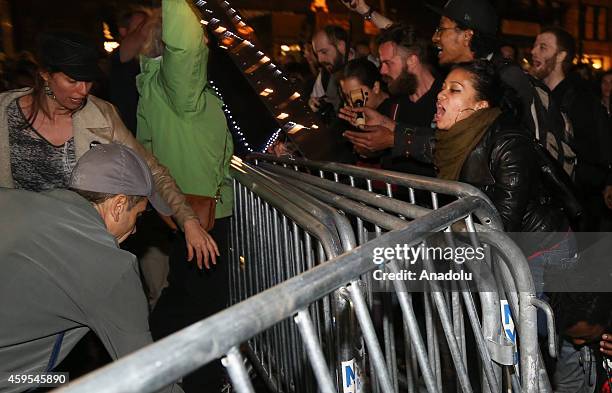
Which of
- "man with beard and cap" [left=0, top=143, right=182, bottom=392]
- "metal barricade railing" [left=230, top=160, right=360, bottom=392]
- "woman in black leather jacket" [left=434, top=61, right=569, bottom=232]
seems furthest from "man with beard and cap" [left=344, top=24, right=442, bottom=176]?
"man with beard and cap" [left=0, top=143, right=182, bottom=392]

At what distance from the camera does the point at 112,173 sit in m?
2.56

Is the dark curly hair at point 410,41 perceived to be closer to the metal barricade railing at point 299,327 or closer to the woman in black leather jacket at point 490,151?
the woman in black leather jacket at point 490,151

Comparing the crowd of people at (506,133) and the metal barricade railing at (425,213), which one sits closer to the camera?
the metal barricade railing at (425,213)

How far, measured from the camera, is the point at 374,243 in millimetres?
1684

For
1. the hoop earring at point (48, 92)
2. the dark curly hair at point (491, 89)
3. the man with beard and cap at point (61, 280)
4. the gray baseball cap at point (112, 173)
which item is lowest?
the man with beard and cap at point (61, 280)

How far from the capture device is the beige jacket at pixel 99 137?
3.35 m

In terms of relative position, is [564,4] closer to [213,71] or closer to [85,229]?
[213,71]

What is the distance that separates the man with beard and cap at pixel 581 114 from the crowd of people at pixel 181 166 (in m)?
0.78

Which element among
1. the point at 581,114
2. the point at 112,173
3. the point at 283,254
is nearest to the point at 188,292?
the point at 283,254

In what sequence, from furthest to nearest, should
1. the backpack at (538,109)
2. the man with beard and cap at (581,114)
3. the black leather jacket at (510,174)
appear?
the man with beard and cap at (581,114), the backpack at (538,109), the black leather jacket at (510,174)

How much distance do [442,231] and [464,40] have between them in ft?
7.83

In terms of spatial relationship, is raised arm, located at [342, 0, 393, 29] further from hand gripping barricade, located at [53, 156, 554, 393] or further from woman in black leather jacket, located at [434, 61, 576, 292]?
woman in black leather jacket, located at [434, 61, 576, 292]

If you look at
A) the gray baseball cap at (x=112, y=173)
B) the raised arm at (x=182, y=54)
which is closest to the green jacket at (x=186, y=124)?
the raised arm at (x=182, y=54)

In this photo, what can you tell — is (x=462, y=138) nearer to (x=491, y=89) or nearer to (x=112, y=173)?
(x=491, y=89)
